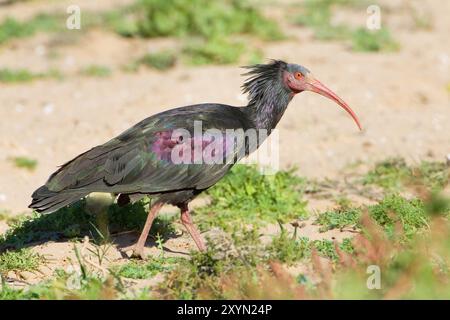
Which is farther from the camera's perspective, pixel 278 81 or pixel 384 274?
pixel 278 81

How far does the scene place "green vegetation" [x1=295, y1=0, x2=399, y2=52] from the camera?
1337 cm

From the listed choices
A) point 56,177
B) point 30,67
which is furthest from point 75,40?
point 56,177

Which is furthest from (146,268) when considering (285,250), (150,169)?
(285,250)

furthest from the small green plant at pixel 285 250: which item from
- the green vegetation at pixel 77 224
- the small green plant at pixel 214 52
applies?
the small green plant at pixel 214 52

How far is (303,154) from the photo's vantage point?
996 centimetres

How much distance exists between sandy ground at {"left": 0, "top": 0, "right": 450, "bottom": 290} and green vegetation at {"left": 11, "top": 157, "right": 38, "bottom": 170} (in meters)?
0.06

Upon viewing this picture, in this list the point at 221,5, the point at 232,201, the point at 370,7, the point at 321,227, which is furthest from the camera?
the point at 370,7

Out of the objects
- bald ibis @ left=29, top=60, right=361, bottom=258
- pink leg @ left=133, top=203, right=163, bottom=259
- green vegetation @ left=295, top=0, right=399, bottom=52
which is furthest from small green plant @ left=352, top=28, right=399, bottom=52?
pink leg @ left=133, top=203, right=163, bottom=259

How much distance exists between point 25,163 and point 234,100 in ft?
9.95

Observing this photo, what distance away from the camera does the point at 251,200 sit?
26.9ft

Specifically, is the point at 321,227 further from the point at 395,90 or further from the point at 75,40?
the point at 75,40

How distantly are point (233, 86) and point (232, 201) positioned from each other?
145 inches

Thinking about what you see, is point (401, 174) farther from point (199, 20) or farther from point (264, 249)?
point (199, 20)

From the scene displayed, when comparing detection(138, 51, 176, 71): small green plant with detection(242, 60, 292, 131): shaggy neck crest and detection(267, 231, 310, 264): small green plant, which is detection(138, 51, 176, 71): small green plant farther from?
detection(267, 231, 310, 264): small green plant
